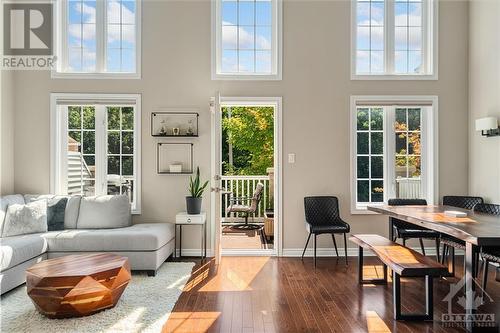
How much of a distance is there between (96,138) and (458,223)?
14.7 feet

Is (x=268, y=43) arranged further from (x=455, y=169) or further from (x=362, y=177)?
(x=455, y=169)

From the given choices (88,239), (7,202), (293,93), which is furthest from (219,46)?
(7,202)

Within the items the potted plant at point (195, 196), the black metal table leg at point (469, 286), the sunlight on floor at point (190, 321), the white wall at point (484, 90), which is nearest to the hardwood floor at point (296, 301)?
the sunlight on floor at point (190, 321)

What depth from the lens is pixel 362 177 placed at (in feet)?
16.6

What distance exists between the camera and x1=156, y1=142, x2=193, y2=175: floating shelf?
4887mm

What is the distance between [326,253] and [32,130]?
441 cm

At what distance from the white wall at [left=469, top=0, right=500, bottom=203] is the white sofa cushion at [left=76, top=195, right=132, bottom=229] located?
4.72 meters

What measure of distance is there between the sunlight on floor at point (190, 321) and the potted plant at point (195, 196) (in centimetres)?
182

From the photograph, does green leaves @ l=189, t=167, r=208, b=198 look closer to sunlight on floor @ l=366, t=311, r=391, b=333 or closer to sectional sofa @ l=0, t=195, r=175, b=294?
sectional sofa @ l=0, t=195, r=175, b=294

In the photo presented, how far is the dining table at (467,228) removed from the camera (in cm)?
244

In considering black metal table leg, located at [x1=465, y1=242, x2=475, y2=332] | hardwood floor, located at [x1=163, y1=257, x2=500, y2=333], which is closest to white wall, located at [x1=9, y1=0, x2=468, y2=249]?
hardwood floor, located at [x1=163, y1=257, x2=500, y2=333]

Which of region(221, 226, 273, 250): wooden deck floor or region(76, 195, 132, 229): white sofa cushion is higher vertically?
region(76, 195, 132, 229): white sofa cushion

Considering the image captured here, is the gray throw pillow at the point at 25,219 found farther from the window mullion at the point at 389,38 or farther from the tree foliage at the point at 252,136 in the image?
the tree foliage at the point at 252,136

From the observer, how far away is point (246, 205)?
→ 283 inches
